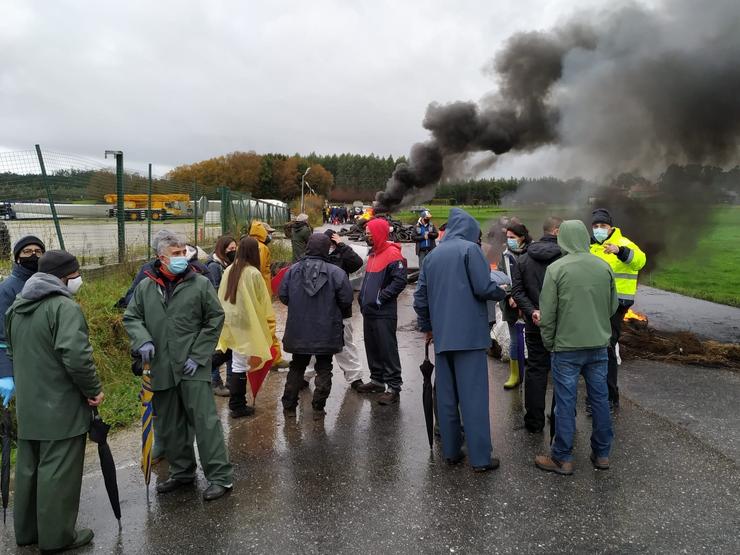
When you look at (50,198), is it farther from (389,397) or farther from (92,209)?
(389,397)

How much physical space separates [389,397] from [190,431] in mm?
1996

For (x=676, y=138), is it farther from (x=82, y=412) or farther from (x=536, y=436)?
(x=82, y=412)

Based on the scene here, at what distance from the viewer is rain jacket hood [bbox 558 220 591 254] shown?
3576 millimetres

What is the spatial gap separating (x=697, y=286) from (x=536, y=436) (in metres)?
10.6

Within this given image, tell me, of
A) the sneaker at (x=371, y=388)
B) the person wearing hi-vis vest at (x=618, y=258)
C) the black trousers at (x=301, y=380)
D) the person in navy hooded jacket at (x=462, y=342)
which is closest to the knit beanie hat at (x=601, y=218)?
the person wearing hi-vis vest at (x=618, y=258)

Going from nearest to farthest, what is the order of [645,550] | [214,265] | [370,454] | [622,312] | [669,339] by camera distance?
[645,550], [370,454], [622,312], [214,265], [669,339]

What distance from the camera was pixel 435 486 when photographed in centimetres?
334

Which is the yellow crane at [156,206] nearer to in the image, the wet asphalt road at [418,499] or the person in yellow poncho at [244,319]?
the person in yellow poncho at [244,319]

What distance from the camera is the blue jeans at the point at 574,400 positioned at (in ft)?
11.5

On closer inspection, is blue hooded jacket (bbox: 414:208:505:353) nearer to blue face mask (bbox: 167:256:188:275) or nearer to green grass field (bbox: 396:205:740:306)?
blue face mask (bbox: 167:256:188:275)

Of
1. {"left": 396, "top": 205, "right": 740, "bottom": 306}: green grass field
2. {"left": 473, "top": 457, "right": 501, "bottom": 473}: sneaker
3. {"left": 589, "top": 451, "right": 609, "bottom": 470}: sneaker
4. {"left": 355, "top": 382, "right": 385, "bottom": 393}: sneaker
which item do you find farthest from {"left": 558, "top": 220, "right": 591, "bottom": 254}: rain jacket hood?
{"left": 396, "top": 205, "right": 740, "bottom": 306}: green grass field

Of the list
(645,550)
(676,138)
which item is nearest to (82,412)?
(645,550)

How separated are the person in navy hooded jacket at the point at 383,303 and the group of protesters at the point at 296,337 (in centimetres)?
1

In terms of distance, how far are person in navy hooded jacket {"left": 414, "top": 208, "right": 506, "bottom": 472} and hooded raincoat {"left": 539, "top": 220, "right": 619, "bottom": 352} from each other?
1.23 feet
